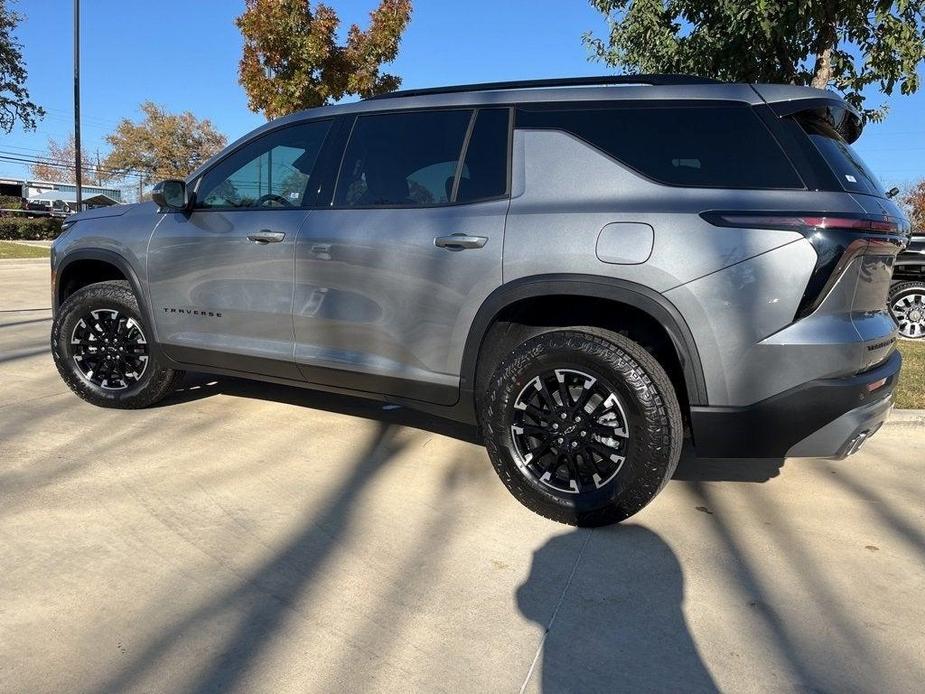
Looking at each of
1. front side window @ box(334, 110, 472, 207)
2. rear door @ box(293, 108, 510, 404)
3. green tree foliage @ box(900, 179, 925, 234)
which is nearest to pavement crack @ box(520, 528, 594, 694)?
rear door @ box(293, 108, 510, 404)

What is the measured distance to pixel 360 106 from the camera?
421cm

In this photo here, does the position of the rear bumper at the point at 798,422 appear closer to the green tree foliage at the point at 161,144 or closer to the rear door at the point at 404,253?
the rear door at the point at 404,253

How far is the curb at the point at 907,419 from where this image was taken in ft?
16.8

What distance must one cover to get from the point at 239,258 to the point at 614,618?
2.81 metres

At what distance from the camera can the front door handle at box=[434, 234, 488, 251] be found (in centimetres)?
350

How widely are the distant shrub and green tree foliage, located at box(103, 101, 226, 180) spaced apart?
25580mm

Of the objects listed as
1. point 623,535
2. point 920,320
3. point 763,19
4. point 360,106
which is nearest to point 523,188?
point 360,106

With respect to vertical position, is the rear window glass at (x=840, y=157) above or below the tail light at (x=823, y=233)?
above

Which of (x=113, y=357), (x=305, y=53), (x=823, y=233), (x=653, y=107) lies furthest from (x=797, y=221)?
(x=305, y=53)

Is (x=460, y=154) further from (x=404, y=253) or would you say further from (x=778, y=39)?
(x=778, y=39)

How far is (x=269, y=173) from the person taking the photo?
4.38 metres

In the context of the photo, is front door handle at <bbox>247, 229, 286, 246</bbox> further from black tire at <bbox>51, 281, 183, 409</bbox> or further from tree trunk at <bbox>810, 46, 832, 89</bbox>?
tree trunk at <bbox>810, 46, 832, 89</bbox>

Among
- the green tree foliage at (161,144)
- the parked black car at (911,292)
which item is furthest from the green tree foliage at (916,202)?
the green tree foliage at (161,144)

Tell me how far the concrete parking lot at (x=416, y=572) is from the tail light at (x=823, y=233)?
1.13m
